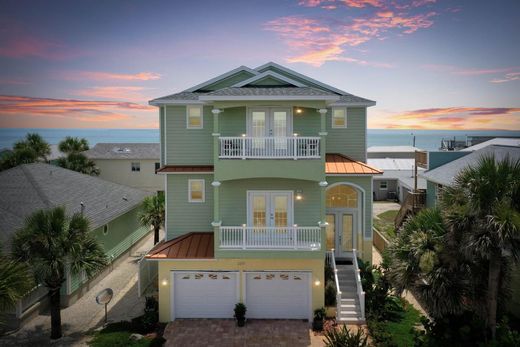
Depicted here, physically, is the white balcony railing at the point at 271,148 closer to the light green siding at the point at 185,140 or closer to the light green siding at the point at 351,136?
the light green siding at the point at 185,140

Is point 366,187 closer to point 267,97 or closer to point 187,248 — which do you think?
point 267,97

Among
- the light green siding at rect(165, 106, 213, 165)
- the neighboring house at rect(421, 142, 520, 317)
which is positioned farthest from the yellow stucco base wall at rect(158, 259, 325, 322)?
the neighboring house at rect(421, 142, 520, 317)

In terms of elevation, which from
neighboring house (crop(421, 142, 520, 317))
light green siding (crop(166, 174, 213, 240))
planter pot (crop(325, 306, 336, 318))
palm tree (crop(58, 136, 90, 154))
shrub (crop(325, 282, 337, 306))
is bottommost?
planter pot (crop(325, 306, 336, 318))

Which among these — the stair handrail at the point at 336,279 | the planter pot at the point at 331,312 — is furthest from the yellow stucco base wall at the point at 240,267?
the stair handrail at the point at 336,279

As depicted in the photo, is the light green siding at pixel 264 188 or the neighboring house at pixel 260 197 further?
the light green siding at pixel 264 188

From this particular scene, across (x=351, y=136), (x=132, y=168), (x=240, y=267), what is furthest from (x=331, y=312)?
(x=132, y=168)

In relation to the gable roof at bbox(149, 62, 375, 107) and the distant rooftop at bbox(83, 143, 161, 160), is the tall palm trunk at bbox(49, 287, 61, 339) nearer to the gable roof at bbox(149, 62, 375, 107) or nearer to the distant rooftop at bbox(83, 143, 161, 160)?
the gable roof at bbox(149, 62, 375, 107)

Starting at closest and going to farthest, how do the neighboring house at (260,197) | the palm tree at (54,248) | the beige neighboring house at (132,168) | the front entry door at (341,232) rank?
the palm tree at (54,248)
the neighboring house at (260,197)
the front entry door at (341,232)
the beige neighboring house at (132,168)
